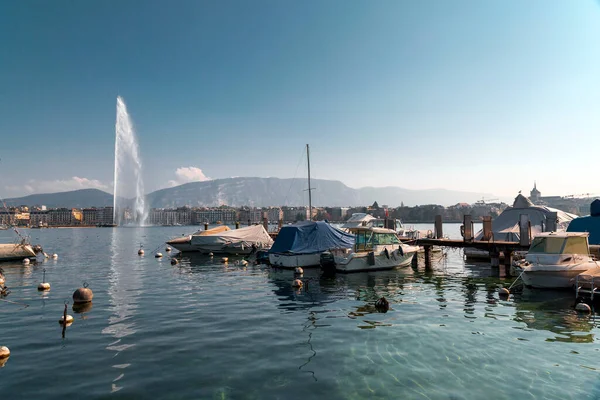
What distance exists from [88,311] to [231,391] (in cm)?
1334

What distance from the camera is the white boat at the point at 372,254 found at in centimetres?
3222

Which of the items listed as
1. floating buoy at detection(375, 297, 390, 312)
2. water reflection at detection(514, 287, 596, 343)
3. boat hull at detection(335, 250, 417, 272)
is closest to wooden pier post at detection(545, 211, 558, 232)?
boat hull at detection(335, 250, 417, 272)

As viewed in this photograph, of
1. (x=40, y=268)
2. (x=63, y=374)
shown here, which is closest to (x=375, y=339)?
(x=63, y=374)

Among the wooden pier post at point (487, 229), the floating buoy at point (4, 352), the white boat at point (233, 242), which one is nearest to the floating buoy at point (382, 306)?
the floating buoy at point (4, 352)

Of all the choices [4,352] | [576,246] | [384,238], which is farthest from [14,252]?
[576,246]

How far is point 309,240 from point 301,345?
73.6 ft

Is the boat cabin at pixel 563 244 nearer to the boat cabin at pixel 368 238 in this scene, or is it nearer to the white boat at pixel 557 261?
the white boat at pixel 557 261

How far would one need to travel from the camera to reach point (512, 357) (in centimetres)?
1294

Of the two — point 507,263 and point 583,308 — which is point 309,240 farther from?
point 583,308

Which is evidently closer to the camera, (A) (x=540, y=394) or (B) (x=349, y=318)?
(A) (x=540, y=394)

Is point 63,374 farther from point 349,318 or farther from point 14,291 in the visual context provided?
point 14,291

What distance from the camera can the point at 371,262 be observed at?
33219 mm

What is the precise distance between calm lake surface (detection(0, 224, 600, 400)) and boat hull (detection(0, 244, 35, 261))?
2258cm

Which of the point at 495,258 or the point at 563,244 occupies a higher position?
the point at 563,244
